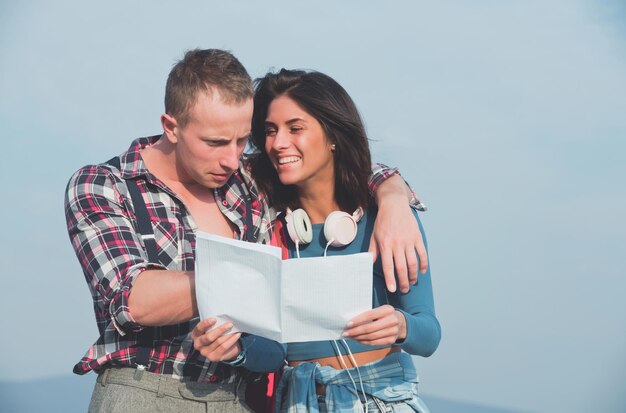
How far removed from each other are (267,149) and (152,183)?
1.57 ft

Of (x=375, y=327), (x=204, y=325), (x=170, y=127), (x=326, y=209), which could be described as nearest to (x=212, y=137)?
(x=170, y=127)

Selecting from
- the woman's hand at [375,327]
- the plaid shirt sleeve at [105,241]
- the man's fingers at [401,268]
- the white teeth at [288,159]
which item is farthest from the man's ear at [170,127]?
the woman's hand at [375,327]

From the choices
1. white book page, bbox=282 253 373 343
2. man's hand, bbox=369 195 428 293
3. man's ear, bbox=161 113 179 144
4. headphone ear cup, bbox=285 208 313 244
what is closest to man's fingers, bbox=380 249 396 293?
man's hand, bbox=369 195 428 293

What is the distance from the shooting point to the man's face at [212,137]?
261cm

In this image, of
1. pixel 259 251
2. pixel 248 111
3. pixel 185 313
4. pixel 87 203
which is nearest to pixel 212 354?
pixel 185 313

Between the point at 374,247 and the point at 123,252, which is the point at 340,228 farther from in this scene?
the point at 123,252

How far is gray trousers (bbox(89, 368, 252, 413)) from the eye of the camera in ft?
7.77

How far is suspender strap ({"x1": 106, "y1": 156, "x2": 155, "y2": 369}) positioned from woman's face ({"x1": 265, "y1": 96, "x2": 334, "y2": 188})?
0.52 metres

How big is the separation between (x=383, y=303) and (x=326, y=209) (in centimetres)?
40

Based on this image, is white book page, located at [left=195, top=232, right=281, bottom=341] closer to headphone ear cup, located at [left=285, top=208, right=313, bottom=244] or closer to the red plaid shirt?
the red plaid shirt

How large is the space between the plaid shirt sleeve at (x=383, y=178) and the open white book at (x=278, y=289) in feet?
2.58

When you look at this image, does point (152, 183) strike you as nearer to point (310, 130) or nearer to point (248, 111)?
point (248, 111)

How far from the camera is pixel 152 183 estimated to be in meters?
2.55

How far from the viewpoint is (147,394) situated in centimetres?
238
